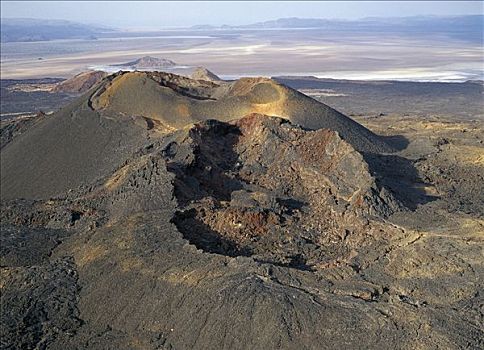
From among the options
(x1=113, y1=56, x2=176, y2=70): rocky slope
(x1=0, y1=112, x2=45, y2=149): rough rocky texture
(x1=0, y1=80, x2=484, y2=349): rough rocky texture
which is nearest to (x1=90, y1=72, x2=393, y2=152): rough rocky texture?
(x1=0, y1=80, x2=484, y2=349): rough rocky texture

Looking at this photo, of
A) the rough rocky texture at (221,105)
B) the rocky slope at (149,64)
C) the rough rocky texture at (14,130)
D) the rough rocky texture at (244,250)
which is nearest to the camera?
the rough rocky texture at (244,250)

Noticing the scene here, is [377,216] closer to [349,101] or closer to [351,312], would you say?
[351,312]

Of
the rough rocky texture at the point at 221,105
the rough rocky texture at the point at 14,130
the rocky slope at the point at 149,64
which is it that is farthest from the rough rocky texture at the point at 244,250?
the rocky slope at the point at 149,64

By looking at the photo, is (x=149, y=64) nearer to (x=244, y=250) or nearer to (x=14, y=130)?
(x=14, y=130)

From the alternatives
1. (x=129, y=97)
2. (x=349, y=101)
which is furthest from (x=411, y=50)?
(x=129, y=97)

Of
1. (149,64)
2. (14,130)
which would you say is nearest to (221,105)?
(14,130)

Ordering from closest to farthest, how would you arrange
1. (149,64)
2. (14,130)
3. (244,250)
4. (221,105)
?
(244,250), (221,105), (14,130), (149,64)

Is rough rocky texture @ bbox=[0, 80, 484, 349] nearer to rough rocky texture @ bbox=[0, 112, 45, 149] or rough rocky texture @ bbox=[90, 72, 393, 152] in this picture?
rough rocky texture @ bbox=[90, 72, 393, 152]

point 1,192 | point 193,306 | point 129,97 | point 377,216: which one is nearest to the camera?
point 193,306

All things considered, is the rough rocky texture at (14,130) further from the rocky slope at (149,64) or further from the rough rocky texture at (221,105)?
the rocky slope at (149,64)
